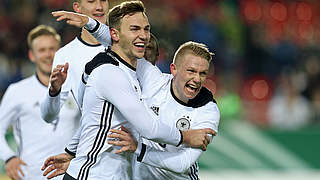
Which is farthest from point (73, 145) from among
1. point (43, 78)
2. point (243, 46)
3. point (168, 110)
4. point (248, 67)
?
point (243, 46)

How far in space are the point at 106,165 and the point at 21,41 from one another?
8.38 meters

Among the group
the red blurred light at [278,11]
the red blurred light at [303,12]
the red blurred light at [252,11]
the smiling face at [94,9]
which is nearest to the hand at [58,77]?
the smiling face at [94,9]

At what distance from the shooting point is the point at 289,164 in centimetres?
1138

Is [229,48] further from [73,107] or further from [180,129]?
[180,129]

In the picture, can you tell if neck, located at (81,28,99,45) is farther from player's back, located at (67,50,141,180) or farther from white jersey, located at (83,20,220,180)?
player's back, located at (67,50,141,180)

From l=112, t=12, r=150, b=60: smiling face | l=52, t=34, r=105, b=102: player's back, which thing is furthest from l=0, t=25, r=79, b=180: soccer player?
l=112, t=12, r=150, b=60: smiling face

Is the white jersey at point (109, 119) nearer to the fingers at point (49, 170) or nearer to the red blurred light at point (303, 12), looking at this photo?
the fingers at point (49, 170)

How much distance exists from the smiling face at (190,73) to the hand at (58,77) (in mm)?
848

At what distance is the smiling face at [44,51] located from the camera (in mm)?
6766

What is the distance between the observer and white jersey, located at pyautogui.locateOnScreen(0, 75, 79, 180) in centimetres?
650

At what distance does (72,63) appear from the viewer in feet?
18.8

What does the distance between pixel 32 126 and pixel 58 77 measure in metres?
1.44

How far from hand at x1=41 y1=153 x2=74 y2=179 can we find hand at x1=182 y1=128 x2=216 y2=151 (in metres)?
0.92

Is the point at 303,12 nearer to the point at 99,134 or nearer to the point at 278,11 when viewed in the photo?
the point at 278,11
